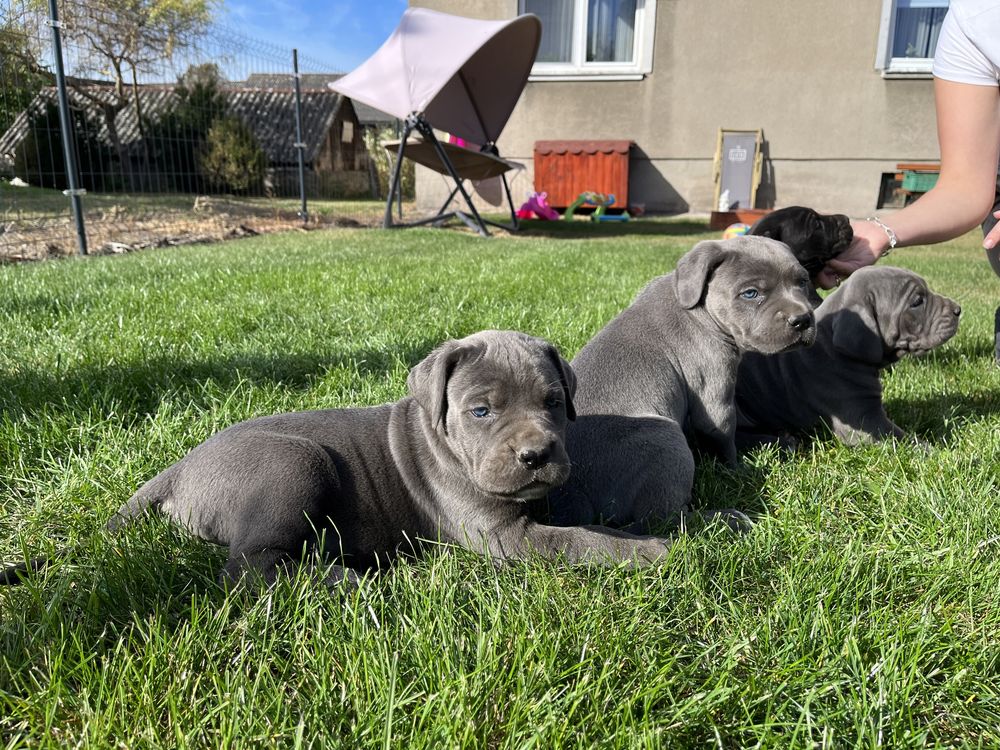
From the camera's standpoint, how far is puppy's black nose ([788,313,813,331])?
313 cm

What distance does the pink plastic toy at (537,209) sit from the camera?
693 inches

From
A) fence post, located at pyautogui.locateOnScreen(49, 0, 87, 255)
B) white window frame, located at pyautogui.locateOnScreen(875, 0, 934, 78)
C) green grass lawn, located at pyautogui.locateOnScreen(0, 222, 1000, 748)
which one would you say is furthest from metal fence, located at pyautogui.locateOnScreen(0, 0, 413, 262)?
white window frame, located at pyautogui.locateOnScreen(875, 0, 934, 78)

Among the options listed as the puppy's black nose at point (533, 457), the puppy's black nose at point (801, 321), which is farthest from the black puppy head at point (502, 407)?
the puppy's black nose at point (801, 321)

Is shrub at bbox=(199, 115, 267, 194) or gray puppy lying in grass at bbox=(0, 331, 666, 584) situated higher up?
shrub at bbox=(199, 115, 267, 194)

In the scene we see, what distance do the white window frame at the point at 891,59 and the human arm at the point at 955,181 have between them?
15159 millimetres

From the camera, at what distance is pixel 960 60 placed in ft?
11.9

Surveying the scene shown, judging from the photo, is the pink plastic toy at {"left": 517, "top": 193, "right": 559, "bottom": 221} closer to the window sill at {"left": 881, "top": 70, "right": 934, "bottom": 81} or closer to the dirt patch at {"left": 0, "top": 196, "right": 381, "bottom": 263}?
the dirt patch at {"left": 0, "top": 196, "right": 381, "bottom": 263}

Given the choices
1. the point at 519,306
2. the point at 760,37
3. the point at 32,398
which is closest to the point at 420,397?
the point at 32,398

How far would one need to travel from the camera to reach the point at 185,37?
46.1 feet

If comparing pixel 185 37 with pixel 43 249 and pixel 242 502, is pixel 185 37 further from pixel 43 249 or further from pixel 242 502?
pixel 242 502

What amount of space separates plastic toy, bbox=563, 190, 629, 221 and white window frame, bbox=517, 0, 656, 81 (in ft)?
9.04

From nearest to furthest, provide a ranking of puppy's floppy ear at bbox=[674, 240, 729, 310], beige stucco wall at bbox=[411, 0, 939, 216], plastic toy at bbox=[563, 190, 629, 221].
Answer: puppy's floppy ear at bbox=[674, 240, 729, 310], beige stucco wall at bbox=[411, 0, 939, 216], plastic toy at bbox=[563, 190, 629, 221]

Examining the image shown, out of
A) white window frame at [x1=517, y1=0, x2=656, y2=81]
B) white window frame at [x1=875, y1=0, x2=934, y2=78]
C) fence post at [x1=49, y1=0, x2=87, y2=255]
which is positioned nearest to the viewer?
fence post at [x1=49, y1=0, x2=87, y2=255]

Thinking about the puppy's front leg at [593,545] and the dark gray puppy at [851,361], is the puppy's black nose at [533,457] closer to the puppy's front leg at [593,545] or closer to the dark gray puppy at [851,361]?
the puppy's front leg at [593,545]
